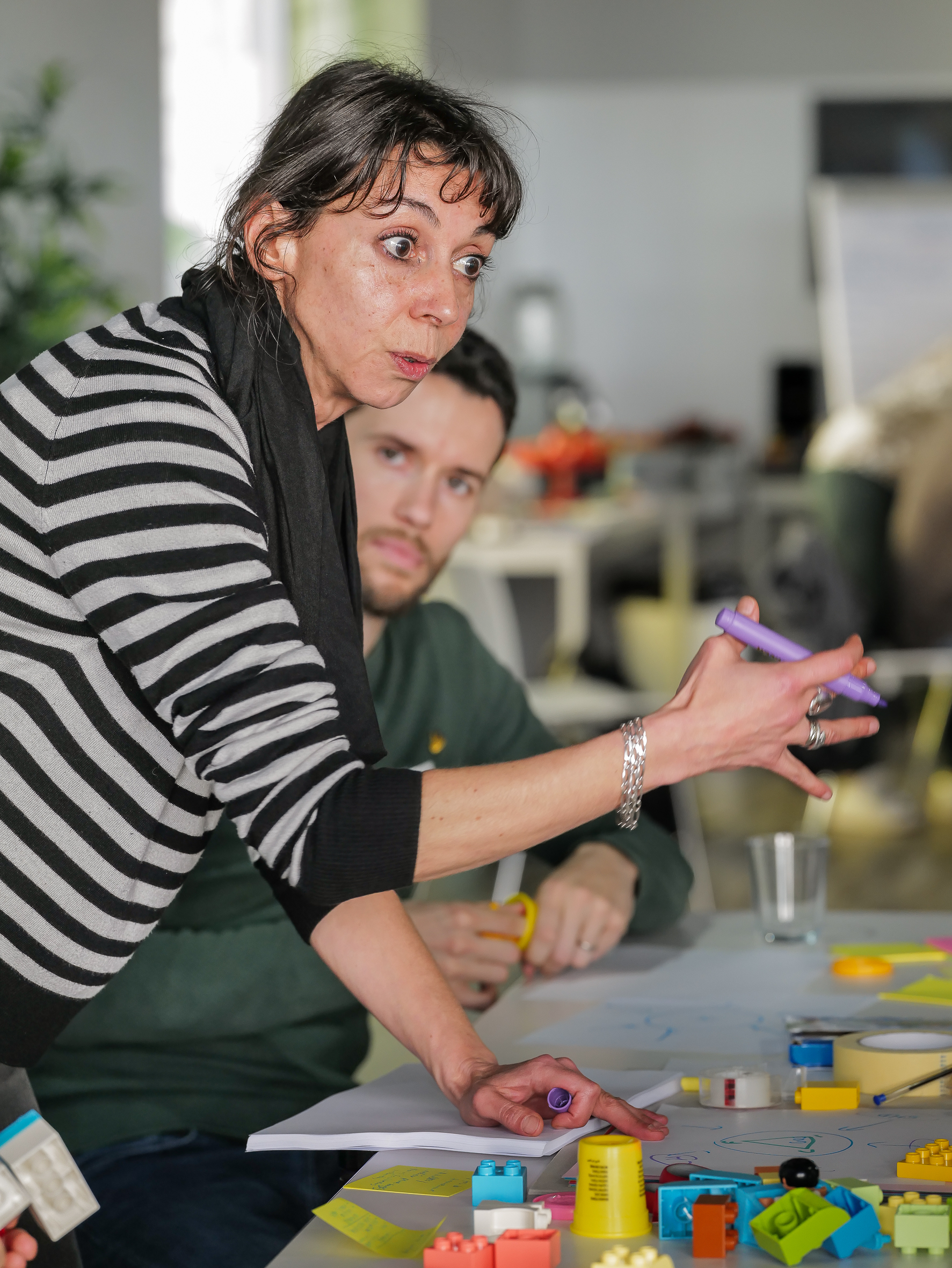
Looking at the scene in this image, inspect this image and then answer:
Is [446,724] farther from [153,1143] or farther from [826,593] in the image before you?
[826,593]

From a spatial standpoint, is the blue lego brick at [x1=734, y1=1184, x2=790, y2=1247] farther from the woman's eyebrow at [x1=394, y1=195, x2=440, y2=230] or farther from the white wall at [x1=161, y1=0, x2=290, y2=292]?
the white wall at [x1=161, y1=0, x2=290, y2=292]

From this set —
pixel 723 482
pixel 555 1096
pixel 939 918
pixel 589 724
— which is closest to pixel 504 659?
pixel 589 724

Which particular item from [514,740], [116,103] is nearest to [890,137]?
[116,103]

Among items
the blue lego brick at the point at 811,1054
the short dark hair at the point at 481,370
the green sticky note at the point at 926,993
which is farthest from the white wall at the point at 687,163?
the blue lego brick at the point at 811,1054

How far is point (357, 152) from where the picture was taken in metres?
0.88

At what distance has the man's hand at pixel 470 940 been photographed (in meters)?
1.24

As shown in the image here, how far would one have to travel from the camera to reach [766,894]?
1.35 metres

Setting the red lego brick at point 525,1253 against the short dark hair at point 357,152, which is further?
the short dark hair at point 357,152

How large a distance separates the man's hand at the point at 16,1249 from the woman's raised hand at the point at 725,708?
15.4 inches

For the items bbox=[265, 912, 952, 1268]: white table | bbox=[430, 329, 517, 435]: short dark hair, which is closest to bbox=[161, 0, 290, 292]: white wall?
bbox=[430, 329, 517, 435]: short dark hair

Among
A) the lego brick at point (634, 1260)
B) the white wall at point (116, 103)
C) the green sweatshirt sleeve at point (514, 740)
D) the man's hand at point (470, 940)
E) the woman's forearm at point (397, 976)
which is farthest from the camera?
the white wall at point (116, 103)

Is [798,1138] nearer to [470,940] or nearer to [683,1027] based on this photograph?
[683,1027]

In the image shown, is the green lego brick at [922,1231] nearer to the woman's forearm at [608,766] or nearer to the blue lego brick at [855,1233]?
the blue lego brick at [855,1233]

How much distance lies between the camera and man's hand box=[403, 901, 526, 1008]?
4.06ft
